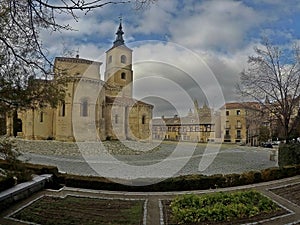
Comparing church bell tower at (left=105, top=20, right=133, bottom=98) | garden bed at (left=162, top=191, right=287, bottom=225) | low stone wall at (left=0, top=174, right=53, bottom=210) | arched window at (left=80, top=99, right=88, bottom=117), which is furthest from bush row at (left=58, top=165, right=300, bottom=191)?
church bell tower at (left=105, top=20, right=133, bottom=98)

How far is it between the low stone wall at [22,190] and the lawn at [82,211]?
0.58 metres

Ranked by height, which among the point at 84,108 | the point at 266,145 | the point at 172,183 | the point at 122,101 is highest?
the point at 122,101

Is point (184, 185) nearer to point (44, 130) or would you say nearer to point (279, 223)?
point (279, 223)

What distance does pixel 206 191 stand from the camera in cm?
1115

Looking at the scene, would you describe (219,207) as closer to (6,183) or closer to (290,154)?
(6,183)

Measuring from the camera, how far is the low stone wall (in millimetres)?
8386

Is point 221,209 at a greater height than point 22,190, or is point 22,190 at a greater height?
point 22,190

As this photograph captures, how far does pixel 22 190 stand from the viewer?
931 centimetres

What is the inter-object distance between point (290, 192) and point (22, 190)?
9.21m

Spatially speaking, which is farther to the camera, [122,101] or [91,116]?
[122,101]

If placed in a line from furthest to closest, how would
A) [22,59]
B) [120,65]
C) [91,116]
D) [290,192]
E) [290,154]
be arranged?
1. [120,65]
2. [91,116]
3. [290,154]
4. [290,192]
5. [22,59]

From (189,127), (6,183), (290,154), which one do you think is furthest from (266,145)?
(6,183)

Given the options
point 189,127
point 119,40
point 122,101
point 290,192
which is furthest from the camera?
point 189,127

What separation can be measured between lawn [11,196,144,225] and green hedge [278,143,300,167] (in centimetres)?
1045
